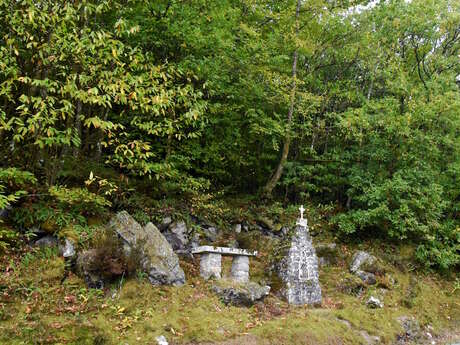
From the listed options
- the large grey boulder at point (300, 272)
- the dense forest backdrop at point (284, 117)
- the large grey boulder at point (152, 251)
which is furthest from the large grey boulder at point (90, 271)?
the large grey boulder at point (300, 272)

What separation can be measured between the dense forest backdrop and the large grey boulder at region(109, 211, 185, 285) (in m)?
0.76

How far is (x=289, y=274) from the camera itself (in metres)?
9.48

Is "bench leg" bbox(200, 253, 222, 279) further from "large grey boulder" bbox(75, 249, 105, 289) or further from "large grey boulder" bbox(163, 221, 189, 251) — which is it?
"large grey boulder" bbox(75, 249, 105, 289)

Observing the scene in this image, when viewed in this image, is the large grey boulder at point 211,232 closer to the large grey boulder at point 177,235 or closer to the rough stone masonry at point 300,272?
the large grey boulder at point 177,235

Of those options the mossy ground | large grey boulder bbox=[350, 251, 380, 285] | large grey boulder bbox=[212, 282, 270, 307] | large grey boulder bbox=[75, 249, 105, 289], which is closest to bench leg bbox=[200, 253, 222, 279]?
the mossy ground

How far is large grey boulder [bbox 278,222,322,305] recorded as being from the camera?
9312 millimetres

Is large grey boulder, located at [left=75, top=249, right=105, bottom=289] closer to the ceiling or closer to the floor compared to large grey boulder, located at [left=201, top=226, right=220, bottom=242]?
closer to the floor

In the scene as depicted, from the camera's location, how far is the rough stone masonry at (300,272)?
931 cm

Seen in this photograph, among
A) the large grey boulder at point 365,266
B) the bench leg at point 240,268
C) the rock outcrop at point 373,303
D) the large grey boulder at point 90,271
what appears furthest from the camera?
the large grey boulder at point 365,266

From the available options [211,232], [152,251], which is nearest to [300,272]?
[211,232]

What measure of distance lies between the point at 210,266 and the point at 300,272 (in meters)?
2.41

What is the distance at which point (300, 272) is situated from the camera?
373 inches

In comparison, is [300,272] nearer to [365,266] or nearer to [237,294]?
[237,294]

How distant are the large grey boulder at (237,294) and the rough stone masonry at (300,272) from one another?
3.67 feet
